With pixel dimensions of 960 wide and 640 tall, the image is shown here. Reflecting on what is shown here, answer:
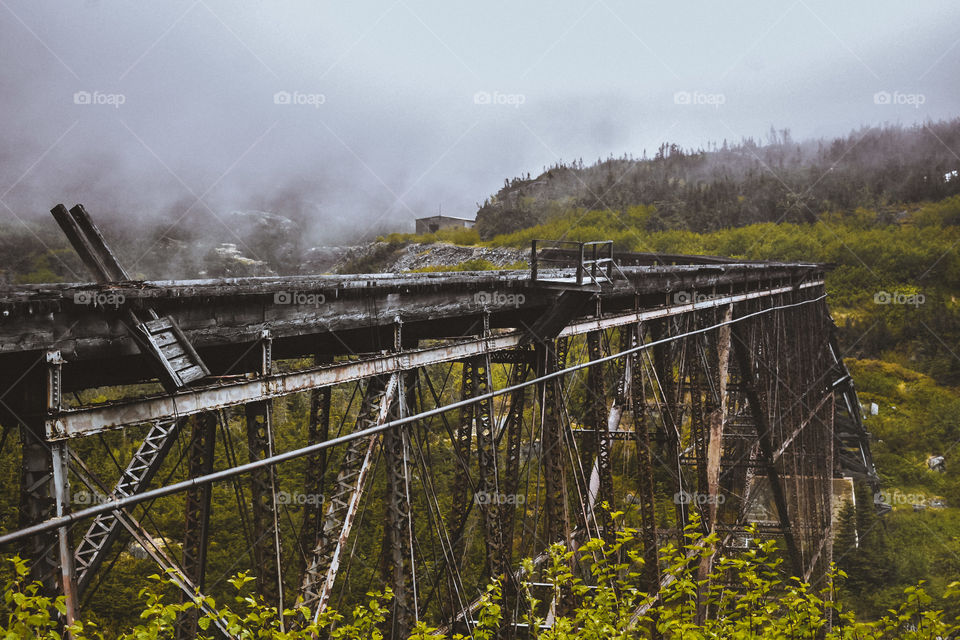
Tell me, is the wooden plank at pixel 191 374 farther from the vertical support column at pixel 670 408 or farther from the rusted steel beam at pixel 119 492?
the vertical support column at pixel 670 408

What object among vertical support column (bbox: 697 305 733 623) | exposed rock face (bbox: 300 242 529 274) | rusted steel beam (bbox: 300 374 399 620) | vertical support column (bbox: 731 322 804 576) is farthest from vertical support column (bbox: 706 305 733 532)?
exposed rock face (bbox: 300 242 529 274)

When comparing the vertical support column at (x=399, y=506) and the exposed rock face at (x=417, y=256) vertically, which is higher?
the exposed rock face at (x=417, y=256)

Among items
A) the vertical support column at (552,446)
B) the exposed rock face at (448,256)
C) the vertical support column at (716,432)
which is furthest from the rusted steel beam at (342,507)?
the exposed rock face at (448,256)

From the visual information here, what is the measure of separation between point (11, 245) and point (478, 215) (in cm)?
5631

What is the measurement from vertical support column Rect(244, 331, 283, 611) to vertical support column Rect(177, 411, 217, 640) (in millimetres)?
401

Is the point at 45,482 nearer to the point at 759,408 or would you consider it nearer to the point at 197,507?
the point at 197,507

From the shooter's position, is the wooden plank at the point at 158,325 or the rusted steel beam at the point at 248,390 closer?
the rusted steel beam at the point at 248,390

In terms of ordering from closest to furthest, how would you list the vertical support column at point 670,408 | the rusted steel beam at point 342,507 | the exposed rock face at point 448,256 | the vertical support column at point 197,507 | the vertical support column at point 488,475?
the rusted steel beam at point 342,507 < the vertical support column at point 197,507 < the vertical support column at point 488,475 < the vertical support column at point 670,408 < the exposed rock face at point 448,256

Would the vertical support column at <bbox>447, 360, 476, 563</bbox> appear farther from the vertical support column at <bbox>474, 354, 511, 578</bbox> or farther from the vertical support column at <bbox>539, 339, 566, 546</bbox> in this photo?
the vertical support column at <bbox>539, 339, 566, 546</bbox>

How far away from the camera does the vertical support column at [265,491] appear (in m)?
4.41

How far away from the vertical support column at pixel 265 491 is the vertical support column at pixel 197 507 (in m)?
0.40

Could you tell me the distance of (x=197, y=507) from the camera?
5.82 metres

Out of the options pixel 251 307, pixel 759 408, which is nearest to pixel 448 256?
pixel 759 408

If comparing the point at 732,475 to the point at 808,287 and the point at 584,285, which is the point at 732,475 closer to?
the point at 808,287
